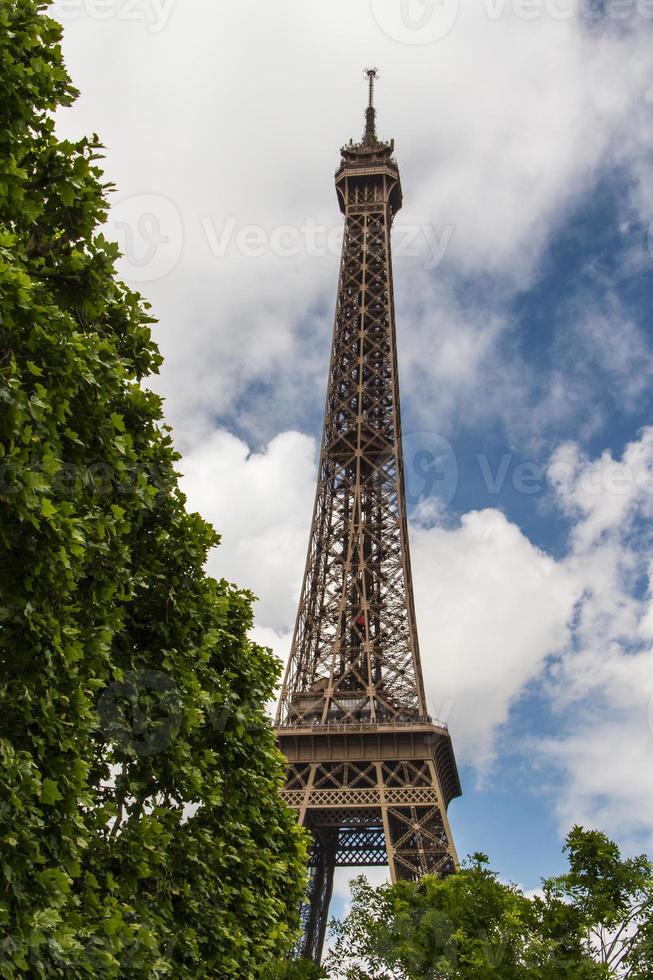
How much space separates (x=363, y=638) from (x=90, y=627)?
149 feet

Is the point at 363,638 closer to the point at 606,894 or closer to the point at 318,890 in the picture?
the point at 318,890

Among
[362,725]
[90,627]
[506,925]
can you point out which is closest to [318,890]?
[362,725]

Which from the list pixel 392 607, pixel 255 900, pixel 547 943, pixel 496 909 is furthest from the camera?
pixel 392 607

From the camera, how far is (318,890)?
52.8m

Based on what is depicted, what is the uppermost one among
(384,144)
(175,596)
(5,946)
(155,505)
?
(384,144)

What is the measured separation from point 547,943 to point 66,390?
44.6 ft

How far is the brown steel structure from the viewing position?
47.0 meters

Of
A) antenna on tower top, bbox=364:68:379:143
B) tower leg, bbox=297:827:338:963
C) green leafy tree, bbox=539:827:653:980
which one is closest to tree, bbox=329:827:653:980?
green leafy tree, bbox=539:827:653:980

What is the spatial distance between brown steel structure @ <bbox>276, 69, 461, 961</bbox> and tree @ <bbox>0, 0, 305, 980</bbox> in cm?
3204

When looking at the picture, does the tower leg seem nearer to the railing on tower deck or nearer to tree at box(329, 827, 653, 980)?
the railing on tower deck

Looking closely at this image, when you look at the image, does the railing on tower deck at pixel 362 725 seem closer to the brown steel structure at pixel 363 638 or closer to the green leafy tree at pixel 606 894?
the brown steel structure at pixel 363 638

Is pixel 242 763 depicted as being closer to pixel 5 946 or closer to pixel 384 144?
pixel 5 946

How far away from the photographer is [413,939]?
2172 cm

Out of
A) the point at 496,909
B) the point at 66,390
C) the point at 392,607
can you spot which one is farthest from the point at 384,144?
the point at 66,390
